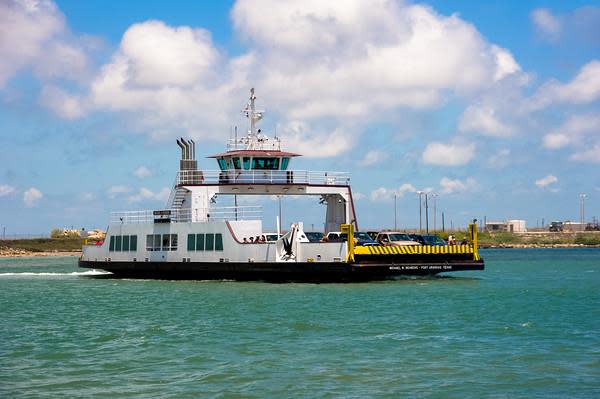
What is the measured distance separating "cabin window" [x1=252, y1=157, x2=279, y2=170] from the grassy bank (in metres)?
69.2

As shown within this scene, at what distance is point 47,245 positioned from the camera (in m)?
105

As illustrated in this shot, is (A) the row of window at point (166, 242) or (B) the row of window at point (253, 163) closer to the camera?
(A) the row of window at point (166, 242)

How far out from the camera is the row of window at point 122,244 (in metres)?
39.8

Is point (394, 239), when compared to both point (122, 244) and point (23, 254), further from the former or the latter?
point (23, 254)

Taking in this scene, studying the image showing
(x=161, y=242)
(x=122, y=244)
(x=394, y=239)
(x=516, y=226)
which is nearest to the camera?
(x=394, y=239)

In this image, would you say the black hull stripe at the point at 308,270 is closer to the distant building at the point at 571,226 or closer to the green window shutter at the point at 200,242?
the green window shutter at the point at 200,242

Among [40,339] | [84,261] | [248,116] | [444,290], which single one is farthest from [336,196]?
[40,339]

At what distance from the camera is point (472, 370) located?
53.6 ft

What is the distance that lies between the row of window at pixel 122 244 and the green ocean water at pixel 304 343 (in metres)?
6.17

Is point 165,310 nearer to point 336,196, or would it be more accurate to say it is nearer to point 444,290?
point 444,290

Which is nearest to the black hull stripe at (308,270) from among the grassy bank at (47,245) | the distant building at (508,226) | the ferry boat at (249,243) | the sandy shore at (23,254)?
the ferry boat at (249,243)

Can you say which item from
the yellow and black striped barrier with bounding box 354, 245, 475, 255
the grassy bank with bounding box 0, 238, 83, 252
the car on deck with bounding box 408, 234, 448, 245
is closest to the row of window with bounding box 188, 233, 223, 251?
the yellow and black striped barrier with bounding box 354, 245, 475, 255

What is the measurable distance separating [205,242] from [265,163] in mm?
5332

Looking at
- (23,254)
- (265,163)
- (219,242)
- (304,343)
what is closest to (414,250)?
(219,242)
